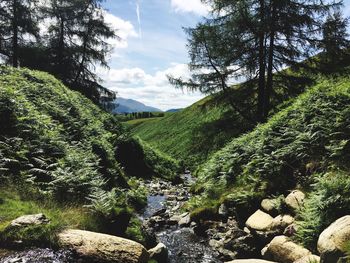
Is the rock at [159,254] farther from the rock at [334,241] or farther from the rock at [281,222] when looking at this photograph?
the rock at [334,241]

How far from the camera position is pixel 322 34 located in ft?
73.6

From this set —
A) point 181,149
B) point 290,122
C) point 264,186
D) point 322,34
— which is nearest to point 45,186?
point 264,186

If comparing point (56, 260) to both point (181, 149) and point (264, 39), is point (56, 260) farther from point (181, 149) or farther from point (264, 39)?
point (181, 149)

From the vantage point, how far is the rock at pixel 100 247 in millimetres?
6449

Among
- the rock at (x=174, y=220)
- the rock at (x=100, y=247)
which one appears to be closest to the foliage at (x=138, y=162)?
the rock at (x=174, y=220)

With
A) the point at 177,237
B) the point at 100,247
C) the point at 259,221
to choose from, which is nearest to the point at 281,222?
the point at 259,221

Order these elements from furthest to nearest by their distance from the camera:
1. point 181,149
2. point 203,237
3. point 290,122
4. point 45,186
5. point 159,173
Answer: point 181,149
point 159,173
point 290,122
point 203,237
point 45,186

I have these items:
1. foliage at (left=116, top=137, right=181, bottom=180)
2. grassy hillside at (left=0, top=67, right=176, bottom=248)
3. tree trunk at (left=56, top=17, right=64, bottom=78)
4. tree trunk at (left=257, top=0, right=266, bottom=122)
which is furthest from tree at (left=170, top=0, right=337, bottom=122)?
tree trunk at (left=56, top=17, right=64, bottom=78)

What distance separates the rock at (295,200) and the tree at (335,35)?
16.2 m

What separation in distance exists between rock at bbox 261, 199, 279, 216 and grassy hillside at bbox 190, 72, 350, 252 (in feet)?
1.94

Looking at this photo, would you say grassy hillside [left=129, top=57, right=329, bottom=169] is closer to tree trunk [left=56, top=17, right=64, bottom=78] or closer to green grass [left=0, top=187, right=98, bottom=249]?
tree trunk [left=56, top=17, right=64, bottom=78]

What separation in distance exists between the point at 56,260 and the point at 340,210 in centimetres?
569

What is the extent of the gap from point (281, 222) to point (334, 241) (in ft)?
10.3

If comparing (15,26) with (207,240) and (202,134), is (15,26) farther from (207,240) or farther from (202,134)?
(207,240)
